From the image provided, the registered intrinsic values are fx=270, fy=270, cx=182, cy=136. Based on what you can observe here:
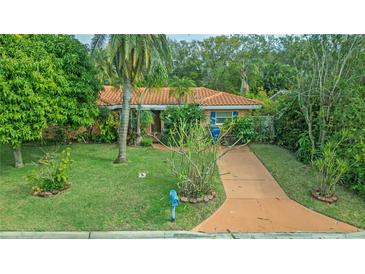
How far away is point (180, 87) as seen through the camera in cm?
1141

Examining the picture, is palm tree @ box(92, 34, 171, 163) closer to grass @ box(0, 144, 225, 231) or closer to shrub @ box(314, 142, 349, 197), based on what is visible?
grass @ box(0, 144, 225, 231)

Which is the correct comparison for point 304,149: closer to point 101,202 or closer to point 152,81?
point 152,81

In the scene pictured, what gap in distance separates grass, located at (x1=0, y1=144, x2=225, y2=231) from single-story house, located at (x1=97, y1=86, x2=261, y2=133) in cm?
340

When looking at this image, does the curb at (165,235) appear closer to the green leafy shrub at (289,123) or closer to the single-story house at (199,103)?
the green leafy shrub at (289,123)

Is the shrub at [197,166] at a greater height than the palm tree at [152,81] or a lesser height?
lesser

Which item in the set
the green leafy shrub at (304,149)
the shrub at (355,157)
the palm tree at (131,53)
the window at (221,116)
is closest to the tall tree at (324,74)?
the green leafy shrub at (304,149)

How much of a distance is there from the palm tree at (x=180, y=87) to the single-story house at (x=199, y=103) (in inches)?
7.4

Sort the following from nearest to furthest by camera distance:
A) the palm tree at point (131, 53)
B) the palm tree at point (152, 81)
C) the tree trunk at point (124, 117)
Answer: the palm tree at point (131, 53), the tree trunk at point (124, 117), the palm tree at point (152, 81)

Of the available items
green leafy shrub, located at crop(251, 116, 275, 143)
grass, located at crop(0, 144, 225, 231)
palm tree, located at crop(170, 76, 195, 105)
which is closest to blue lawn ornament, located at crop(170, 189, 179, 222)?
grass, located at crop(0, 144, 225, 231)

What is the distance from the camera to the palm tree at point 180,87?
11344 millimetres

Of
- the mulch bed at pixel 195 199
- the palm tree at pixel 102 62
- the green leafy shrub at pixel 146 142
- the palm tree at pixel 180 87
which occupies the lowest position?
the green leafy shrub at pixel 146 142

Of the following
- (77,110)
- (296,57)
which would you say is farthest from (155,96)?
(296,57)

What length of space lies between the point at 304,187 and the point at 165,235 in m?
4.07

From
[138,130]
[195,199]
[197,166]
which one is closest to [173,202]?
[195,199]
